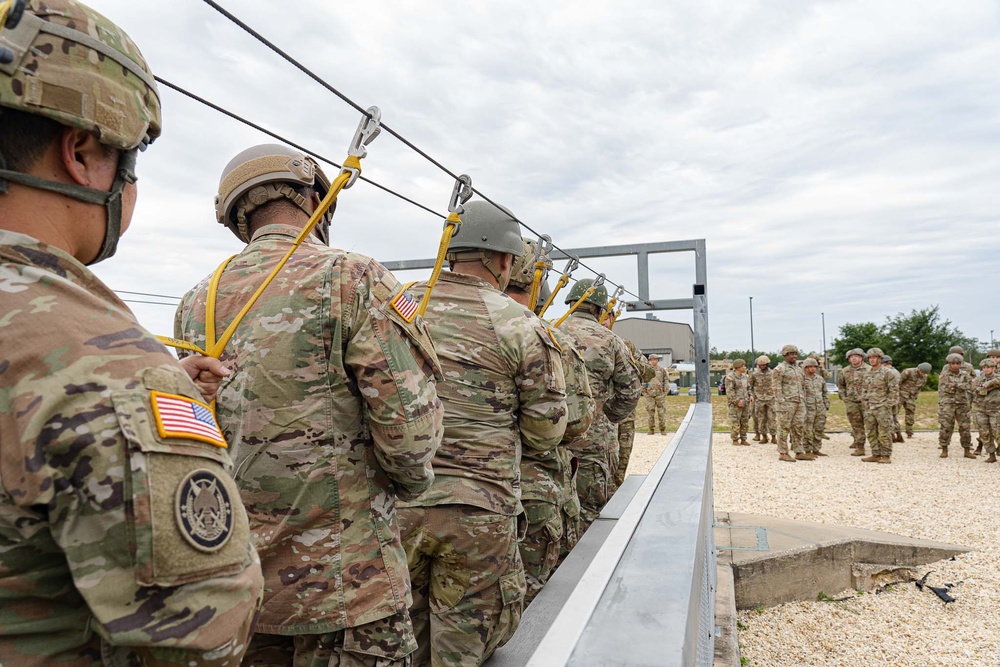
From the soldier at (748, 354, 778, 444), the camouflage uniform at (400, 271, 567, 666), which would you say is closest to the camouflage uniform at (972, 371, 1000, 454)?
the soldier at (748, 354, 778, 444)

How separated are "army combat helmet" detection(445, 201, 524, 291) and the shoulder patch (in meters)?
2.52

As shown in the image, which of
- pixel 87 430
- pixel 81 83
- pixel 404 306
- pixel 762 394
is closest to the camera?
pixel 87 430

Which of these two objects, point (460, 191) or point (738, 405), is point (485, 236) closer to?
point (460, 191)

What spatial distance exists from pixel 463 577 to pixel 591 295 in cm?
442

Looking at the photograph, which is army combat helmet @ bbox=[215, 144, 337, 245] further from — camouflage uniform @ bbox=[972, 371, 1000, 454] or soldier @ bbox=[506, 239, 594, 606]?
camouflage uniform @ bbox=[972, 371, 1000, 454]

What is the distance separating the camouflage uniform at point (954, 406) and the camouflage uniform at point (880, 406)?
4.21ft

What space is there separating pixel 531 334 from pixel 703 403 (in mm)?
4137

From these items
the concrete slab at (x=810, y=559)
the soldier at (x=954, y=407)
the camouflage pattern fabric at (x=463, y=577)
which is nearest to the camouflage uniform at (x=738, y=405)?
the soldier at (x=954, y=407)

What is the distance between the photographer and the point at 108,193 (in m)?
1.16

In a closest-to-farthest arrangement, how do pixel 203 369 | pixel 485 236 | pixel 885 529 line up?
pixel 203 369 → pixel 485 236 → pixel 885 529

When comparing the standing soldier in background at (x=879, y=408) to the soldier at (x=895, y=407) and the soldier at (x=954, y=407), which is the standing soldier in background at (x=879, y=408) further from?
the soldier at (x=954, y=407)

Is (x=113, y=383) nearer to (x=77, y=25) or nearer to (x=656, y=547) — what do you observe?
(x=77, y=25)

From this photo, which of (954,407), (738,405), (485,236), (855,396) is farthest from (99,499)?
(738,405)

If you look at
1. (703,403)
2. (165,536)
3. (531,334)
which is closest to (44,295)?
(165,536)
